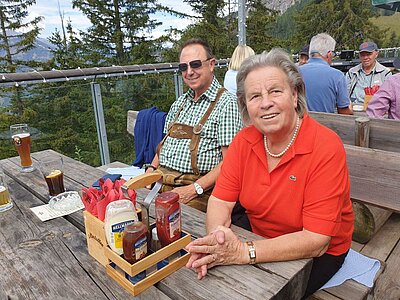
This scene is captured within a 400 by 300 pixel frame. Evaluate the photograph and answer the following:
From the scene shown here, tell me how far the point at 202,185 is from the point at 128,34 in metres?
14.0

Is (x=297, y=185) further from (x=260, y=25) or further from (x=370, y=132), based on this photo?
(x=260, y=25)

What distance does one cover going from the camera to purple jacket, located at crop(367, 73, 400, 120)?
2.63 metres

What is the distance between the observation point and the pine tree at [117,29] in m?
14.2

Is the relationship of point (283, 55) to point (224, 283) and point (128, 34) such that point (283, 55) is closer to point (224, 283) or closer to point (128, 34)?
point (224, 283)

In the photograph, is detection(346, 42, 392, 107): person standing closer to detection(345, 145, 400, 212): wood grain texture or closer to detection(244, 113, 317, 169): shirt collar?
detection(345, 145, 400, 212): wood grain texture

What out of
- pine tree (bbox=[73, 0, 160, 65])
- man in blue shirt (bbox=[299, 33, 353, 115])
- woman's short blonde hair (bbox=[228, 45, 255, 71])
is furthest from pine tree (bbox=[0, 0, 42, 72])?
man in blue shirt (bbox=[299, 33, 353, 115])

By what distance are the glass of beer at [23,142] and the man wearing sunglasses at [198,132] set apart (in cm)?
86

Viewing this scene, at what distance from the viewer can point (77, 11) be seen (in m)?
14.3

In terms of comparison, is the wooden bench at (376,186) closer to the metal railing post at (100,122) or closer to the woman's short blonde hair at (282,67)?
the woman's short blonde hair at (282,67)

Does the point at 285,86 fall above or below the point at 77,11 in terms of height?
below

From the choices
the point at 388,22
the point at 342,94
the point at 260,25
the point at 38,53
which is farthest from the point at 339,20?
the point at 342,94

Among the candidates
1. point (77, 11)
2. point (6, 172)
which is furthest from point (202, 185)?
point (77, 11)

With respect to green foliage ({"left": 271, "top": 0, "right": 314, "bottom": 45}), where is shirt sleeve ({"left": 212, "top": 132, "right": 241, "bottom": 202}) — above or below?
below

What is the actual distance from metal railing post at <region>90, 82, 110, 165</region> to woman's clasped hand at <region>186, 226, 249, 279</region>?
295 centimetres
